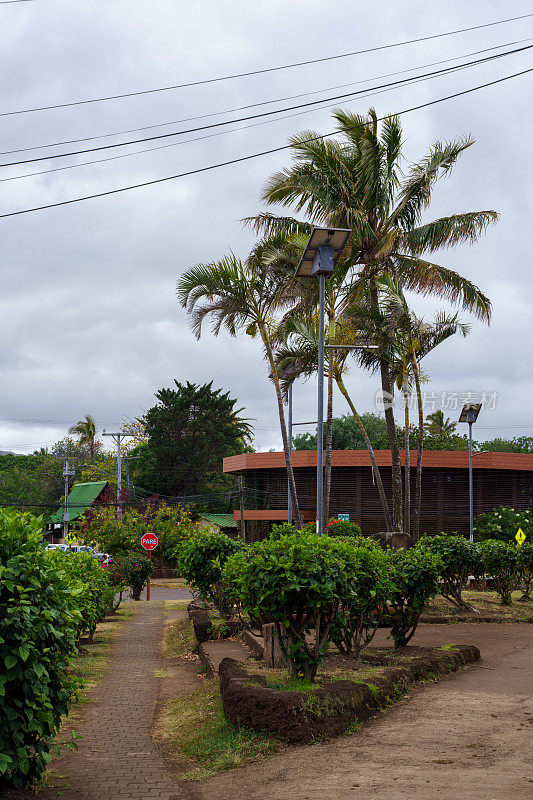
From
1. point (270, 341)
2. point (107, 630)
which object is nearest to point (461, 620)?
point (107, 630)

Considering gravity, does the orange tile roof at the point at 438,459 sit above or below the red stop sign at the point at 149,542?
above

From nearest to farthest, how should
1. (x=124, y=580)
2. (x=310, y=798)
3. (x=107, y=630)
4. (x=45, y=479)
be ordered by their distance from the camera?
(x=310, y=798) < (x=107, y=630) < (x=124, y=580) < (x=45, y=479)

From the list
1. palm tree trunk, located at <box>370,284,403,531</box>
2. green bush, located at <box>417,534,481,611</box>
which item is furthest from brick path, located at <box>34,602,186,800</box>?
palm tree trunk, located at <box>370,284,403,531</box>

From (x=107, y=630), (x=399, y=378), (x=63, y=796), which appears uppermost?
(x=399, y=378)

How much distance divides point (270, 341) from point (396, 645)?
12.0m

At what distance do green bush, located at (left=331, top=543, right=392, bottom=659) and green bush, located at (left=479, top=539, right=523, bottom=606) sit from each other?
759 centimetres

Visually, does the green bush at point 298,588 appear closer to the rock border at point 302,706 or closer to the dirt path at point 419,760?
the rock border at point 302,706

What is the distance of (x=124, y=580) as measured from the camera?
26531 millimetres

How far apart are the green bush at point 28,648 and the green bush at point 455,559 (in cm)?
1156

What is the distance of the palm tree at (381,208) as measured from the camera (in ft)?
68.0

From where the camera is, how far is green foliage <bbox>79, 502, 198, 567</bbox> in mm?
31703

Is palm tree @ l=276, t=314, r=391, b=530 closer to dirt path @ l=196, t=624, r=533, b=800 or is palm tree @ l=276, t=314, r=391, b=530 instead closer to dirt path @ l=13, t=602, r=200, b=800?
dirt path @ l=13, t=602, r=200, b=800

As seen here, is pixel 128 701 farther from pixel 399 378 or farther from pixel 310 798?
pixel 399 378

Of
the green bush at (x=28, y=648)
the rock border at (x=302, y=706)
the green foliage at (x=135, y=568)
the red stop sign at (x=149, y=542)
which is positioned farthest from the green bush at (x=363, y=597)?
the red stop sign at (x=149, y=542)
